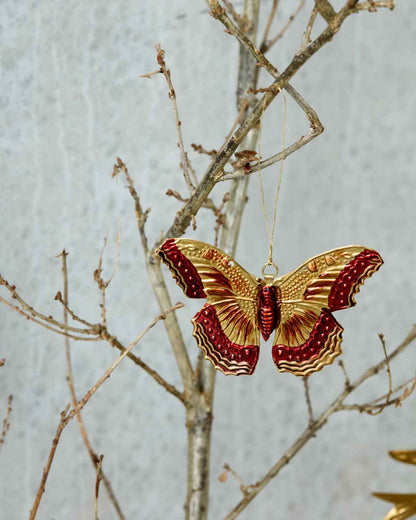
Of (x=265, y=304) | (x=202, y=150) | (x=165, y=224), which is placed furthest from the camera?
(x=165, y=224)

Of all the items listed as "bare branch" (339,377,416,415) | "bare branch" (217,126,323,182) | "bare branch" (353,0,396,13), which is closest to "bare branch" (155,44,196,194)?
"bare branch" (217,126,323,182)

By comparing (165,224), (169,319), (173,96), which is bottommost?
(169,319)

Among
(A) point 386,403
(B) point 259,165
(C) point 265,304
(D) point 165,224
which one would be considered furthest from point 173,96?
(D) point 165,224

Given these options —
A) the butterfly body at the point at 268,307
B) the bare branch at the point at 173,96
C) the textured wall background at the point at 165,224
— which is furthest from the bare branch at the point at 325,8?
the textured wall background at the point at 165,224

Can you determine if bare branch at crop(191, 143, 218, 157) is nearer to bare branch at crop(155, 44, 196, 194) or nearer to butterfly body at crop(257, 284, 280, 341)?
bare branch at crop(155, 44, 196, 194)

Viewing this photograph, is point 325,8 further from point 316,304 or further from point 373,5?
point 316,304

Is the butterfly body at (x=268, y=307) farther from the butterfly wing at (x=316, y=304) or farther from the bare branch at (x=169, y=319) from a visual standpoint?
the bare branch at (x=169, y=319)

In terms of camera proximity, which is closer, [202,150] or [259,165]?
[259,165]
